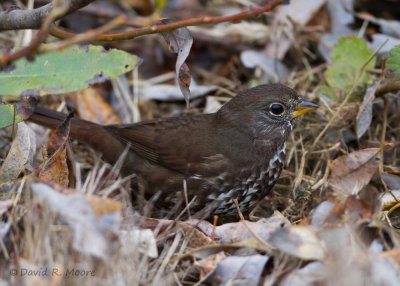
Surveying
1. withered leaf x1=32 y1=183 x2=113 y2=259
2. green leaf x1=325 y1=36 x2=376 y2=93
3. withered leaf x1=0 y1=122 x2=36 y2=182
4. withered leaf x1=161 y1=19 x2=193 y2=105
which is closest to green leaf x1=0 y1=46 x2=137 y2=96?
withered leaf x1=161 y1=19 x2=193 y2=105

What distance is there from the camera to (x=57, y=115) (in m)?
4.08

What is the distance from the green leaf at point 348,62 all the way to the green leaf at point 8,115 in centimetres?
199

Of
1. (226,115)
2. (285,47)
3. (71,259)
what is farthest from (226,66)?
(71,259)

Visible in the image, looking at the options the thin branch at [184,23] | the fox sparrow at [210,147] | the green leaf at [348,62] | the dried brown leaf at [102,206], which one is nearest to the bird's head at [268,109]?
the fox sparrow at [210,147]

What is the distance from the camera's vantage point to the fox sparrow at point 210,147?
12.3 ft

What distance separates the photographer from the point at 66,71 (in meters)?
3.09

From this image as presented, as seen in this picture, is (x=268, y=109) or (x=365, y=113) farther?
(x=365, y=113)

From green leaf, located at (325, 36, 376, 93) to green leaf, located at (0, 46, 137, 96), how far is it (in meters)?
1.80

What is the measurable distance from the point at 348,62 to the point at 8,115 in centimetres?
211

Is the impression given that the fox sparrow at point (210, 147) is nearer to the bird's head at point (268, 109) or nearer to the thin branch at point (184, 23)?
the bird's head at point (268, 109)

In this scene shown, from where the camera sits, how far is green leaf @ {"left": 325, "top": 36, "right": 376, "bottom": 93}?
434 centimetres

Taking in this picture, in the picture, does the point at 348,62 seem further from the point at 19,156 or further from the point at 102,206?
the point at 102,206

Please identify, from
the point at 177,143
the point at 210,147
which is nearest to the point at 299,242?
the point at 210,147

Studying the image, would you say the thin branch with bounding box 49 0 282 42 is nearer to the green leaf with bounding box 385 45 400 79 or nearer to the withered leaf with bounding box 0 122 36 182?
the withered leaf with bounding box 0 122 36 182
